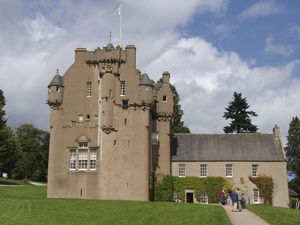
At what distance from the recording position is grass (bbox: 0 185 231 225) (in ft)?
92.6

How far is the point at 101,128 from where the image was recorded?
46906mm

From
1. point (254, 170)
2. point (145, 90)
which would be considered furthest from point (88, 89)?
point (254, 170)

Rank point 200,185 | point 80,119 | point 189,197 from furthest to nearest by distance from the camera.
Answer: point 189,197
point 200,185
point 80,119

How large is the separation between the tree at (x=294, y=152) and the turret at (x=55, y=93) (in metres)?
43.9

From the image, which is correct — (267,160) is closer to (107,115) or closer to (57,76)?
(107,115)

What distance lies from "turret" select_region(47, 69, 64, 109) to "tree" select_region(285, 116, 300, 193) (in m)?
43.9

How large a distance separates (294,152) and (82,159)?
43408mm

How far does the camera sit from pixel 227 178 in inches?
2078

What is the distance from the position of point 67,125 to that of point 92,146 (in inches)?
158

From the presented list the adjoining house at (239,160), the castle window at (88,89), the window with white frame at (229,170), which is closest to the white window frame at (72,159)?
the castle window at (88,89)

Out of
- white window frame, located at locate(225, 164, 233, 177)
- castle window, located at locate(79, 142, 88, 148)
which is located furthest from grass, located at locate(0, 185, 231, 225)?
white window frame, located at locate(225, 164, 233, 177)

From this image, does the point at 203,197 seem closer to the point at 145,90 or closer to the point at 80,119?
the point at 145,90

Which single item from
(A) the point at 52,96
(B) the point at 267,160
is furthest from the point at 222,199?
(A) the point at 52,96

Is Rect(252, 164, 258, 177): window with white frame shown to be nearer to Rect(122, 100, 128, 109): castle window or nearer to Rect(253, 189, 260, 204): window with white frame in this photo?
Rect(253, 189, 260, 204): window with white frame
